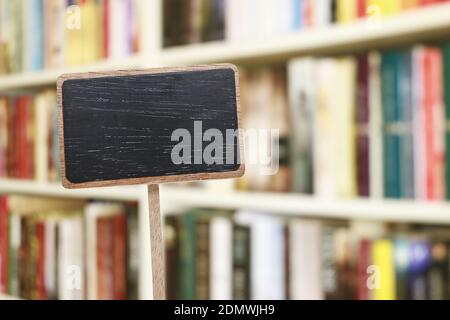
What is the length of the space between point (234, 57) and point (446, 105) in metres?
0.46

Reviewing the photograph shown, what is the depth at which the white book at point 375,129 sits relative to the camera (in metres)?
0.96

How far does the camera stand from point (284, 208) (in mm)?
1058

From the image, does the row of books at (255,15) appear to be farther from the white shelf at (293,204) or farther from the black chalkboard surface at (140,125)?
the black chalkboard surface at (140,125)

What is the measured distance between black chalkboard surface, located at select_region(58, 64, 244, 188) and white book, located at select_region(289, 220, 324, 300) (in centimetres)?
51

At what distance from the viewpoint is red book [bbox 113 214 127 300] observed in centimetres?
133

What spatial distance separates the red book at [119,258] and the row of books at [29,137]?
0.26 m

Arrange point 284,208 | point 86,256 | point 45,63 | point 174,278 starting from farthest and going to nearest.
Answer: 1. point 45,63
2. point 86,256
3. point 174,278
4. point 284,208

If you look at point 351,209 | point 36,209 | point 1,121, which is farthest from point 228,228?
point 1,121

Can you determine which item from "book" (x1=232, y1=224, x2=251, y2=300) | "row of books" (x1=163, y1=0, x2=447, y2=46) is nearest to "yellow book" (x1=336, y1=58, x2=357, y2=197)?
"row of books" (x1=163, y1=0, x2=447, y2=46)

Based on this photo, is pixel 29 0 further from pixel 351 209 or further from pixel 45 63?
pixel 351 209

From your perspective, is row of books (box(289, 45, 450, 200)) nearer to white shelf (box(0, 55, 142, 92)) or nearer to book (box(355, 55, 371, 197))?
book (box(355, 55, 371, 197))

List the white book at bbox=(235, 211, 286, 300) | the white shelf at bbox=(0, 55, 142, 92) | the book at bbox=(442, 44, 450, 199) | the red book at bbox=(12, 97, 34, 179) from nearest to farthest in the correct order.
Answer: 1. the book at bbox=(442, 44, 450, 199)
2. the white book at bbox=(235, 211, 286, 300)
3. the white shelf at bbox=(0, 55, 142, 92)
4. the red book at bbox=(12, 97, 34, 179)

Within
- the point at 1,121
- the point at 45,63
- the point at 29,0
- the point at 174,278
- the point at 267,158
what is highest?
the point at 29,0

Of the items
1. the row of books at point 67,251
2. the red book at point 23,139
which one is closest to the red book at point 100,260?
the row of books at point 67,251
